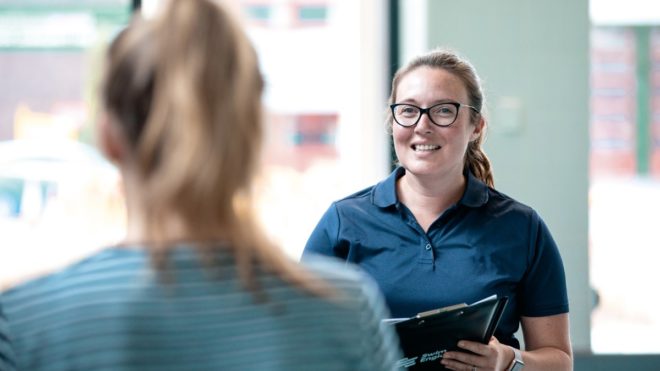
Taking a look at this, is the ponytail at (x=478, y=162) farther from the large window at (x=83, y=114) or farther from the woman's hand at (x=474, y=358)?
the large window at (x=83, y=114)

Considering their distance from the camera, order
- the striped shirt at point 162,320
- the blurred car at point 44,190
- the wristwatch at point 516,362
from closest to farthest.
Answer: the striped shirt at point 162,320 → the wristwatch at point 516,362 → the blurred car at point 44,190

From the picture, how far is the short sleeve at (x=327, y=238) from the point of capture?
2.06m

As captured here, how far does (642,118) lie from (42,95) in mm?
2391

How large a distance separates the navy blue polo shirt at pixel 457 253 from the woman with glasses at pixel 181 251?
1.04 metres

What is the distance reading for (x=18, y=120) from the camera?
326 centimetres

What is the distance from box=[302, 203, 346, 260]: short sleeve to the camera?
2061mm

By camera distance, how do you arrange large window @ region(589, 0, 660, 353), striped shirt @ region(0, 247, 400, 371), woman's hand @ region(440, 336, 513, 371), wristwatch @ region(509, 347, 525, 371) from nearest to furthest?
striped shirt @ region(0, 247, 400, 371) < woman's hand @ region(440, 336, 513, 371) < wristwatch @ region(509, 347, 525, 371) < large window @ region(589, 0, 660, 353)

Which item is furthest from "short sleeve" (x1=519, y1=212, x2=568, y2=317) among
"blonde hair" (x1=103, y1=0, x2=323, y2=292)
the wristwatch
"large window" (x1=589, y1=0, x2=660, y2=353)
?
"large window" (x1=589, y1=0, x2=660, y2=353)

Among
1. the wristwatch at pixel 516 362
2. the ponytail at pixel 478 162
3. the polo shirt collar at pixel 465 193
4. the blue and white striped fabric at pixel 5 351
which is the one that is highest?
the ponytail at pixel 478 162

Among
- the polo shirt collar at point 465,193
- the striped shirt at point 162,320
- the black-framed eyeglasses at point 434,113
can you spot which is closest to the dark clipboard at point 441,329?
the polo shirt collar at point 465,193

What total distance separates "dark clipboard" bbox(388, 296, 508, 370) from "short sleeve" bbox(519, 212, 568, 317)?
23cm

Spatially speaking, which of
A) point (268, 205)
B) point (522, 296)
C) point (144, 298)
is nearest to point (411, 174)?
point (522, 296)

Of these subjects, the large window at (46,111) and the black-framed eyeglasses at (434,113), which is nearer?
the black-framed eyeglasses at (434,113)

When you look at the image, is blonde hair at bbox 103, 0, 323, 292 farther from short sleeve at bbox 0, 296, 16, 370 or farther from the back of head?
short sleeve at bbox 0, 296, 16, 370
